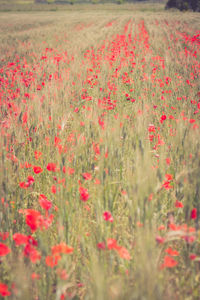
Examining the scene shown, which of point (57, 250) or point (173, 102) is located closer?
point (57, 250)

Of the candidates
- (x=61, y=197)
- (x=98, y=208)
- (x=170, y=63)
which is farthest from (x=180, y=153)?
(x=170, y=63)

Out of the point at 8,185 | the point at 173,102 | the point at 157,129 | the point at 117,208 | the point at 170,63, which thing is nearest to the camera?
the point at 8,185

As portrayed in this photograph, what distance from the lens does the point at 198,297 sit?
29.8 inches

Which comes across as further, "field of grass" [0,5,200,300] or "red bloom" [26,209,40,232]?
"red bloom" [26,209,40,232]

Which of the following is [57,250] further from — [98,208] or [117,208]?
[117,208]

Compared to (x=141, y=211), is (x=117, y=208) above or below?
below

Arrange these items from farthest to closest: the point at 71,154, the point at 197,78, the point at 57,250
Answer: the point at 197,78 < the point at 71,154 < the point at 57,250

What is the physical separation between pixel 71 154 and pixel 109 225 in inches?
20.5

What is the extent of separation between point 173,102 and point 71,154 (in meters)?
1.47

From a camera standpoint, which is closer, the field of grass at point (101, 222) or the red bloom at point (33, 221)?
the field of grass at point (101, 222)

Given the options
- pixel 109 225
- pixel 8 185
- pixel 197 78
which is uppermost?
pixel 197 78

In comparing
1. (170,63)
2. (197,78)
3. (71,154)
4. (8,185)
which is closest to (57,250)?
(8,185)

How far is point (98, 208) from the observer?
3.03ft

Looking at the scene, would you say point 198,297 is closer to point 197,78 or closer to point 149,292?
point 149,292
